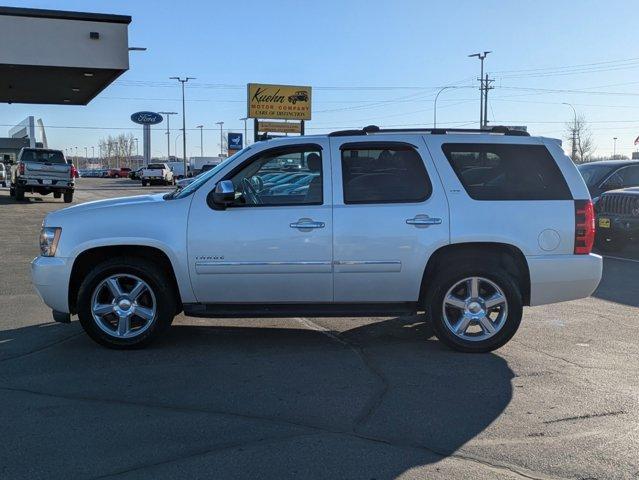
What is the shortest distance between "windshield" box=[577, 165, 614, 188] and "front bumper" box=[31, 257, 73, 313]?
38.4ft

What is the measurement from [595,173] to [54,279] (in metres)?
12.3

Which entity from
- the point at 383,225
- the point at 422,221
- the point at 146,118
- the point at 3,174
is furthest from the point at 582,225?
the point at 146,118

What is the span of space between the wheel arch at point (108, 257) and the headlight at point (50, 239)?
0.23 metres

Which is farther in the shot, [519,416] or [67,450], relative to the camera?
[519,416]

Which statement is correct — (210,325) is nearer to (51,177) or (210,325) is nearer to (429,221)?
(429,221)

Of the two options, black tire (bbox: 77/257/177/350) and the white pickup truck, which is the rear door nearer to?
black tire (bbox: 77/257/177/350)

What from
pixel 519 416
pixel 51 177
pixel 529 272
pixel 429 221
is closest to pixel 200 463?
pixel 519 416

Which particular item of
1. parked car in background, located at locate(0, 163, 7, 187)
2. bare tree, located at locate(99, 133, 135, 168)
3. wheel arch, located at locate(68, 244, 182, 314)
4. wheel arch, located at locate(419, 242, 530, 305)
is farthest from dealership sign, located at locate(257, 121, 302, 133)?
bare tree, located at locate(99, 133, 135, 168)

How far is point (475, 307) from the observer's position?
578 cm

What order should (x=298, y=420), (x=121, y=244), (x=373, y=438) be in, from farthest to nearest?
(x=121, y=244), (x=298, y=420), (x=373, y=438)

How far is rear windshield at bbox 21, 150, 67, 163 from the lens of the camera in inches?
975

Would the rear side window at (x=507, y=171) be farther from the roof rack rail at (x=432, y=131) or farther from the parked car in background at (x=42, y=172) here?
the parked car in background at (x=42, y=172)

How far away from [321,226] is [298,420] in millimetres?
1907

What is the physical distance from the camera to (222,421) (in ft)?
13.8
